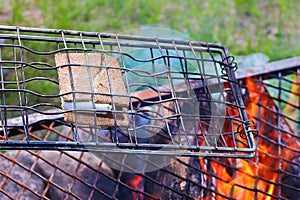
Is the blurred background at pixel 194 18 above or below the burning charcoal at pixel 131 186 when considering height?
above

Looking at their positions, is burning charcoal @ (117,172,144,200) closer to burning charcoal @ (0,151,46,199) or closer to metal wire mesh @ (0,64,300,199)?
metal wire mesh @ (0,64,300,199)

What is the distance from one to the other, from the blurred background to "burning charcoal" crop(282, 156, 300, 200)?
4.23 ft

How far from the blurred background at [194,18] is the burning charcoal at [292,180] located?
1.29 m

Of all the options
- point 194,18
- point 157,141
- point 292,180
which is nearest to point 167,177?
point 157,141

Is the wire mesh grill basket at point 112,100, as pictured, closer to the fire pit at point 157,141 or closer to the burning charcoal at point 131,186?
the fire pit at point 157,141

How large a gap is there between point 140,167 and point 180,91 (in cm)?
38

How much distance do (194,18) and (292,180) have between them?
1773mm

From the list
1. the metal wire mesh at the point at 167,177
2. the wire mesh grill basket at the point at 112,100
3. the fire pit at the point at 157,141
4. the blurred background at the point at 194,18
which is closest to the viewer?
the wire mesh grill basket at the point at 112,100

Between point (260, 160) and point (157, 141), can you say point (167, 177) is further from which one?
point (260, 160)

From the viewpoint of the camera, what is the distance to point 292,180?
192cm

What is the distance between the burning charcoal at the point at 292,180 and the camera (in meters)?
1.87

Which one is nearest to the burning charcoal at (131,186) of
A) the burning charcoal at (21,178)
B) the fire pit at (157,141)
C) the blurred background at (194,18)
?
the fire pit at (157,141)

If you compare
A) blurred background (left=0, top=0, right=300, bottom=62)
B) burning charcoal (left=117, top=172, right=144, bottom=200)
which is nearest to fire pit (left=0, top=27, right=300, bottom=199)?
burning charcoal (left=117, top=172, right=144, bottom=200)

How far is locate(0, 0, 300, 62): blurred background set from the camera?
10.6ft
